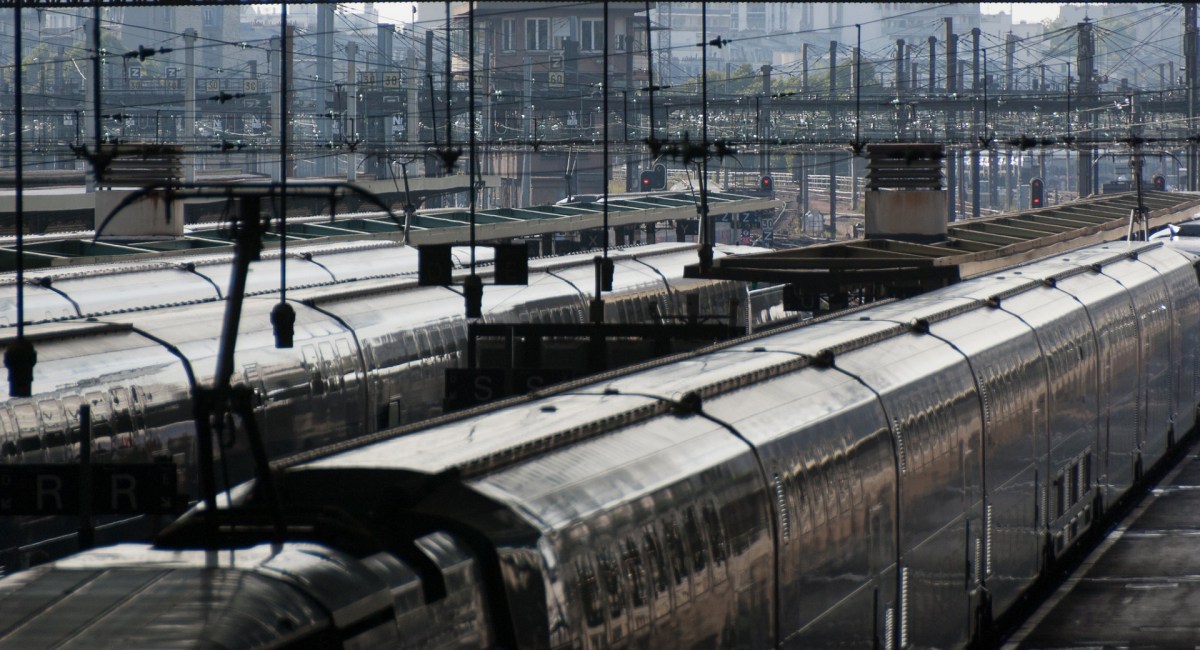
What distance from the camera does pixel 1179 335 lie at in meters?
23.2

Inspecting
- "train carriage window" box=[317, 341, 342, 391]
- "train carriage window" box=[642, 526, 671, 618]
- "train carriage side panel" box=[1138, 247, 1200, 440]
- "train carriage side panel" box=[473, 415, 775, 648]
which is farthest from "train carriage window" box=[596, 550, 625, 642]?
"train carriage side panel" box=[1138, 247, 1200, 440]

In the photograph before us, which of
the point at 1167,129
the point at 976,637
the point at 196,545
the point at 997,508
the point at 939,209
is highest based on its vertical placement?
the point at 1167,129

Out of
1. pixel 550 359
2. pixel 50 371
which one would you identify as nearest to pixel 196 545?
pixel 50 371

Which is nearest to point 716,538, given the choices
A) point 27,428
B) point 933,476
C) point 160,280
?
point 933,476

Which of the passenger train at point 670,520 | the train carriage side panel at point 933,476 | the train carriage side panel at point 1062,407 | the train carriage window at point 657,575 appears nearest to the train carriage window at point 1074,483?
the train carriage side panel at point 1062,407

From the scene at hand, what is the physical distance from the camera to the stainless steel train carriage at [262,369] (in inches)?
466

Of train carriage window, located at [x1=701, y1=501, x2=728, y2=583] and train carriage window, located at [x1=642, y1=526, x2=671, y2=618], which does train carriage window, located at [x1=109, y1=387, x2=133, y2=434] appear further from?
train carriage window, located at [x1=642, y1=526, x2=671, y2=618]

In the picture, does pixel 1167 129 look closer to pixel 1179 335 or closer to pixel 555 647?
pixel 1179 335

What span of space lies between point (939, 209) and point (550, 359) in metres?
11.0

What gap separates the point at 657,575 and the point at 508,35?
97105 mm

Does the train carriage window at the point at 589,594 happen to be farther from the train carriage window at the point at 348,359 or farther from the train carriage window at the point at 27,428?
the train carriage window at the point at 348,359

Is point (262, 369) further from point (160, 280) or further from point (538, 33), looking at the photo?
point (538, 33)

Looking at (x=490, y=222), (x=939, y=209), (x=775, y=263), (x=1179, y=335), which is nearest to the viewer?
(x=775, y=263)

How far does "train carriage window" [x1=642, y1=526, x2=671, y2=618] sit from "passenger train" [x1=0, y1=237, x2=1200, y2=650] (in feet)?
0.07
